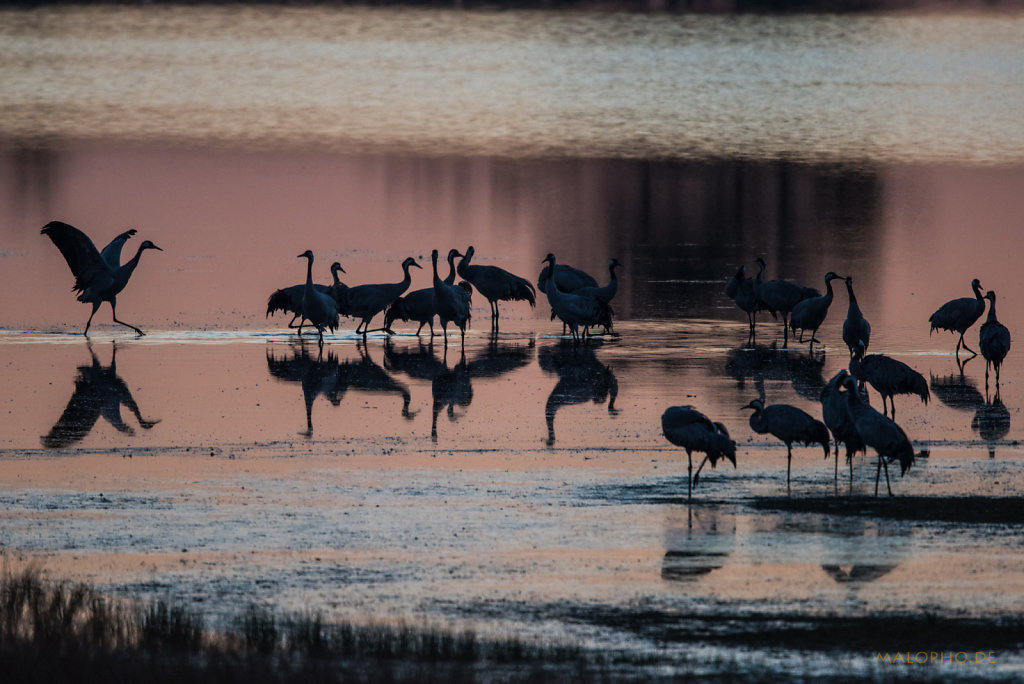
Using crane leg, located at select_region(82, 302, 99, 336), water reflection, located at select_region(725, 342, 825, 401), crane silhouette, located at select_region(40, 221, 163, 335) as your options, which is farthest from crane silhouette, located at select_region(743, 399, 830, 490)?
crane leg, located at select_region(82, 302, 99, 336)

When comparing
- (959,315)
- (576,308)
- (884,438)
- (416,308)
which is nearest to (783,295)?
(959,315)

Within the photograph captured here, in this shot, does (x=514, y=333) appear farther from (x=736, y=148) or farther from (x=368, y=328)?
(x=736, y=148)

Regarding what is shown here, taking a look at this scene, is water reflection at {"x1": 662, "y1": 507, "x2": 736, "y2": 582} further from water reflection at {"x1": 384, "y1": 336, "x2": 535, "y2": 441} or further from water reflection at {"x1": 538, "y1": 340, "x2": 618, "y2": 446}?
water reflection at {"x1": 384, "y1": 336, "x2": 535, "y2": 441}

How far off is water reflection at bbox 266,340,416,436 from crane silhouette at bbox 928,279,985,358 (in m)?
6.92

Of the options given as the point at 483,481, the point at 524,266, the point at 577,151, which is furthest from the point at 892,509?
the point at 577,151

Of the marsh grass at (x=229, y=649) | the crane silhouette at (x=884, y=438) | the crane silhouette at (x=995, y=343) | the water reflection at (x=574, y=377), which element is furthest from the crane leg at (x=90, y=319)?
the crane silhouette at (x=884, y=438)

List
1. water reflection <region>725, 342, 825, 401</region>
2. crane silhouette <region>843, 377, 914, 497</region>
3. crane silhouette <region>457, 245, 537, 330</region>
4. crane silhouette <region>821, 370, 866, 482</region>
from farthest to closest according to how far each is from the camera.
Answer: crane silhouette <region>457, 245, 537, 330</region> < water reflection <region>725, 342, 825, 401</region> < crane silhouette <region>821, 370, 866, 482</region> < crane silhouette <region>843, 377, 914, 497</region>

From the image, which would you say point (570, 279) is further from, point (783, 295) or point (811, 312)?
point (811, 312)

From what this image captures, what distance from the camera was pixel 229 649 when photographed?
10.0 metres

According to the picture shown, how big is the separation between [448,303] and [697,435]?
26.5 ft

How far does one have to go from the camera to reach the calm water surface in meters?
11.6

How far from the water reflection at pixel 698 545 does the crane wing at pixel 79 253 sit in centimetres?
1122

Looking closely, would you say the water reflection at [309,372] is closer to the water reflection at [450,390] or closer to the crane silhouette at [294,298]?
the crane silhouette at [294,298]

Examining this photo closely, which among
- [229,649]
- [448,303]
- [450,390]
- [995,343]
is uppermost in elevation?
[448,303]
